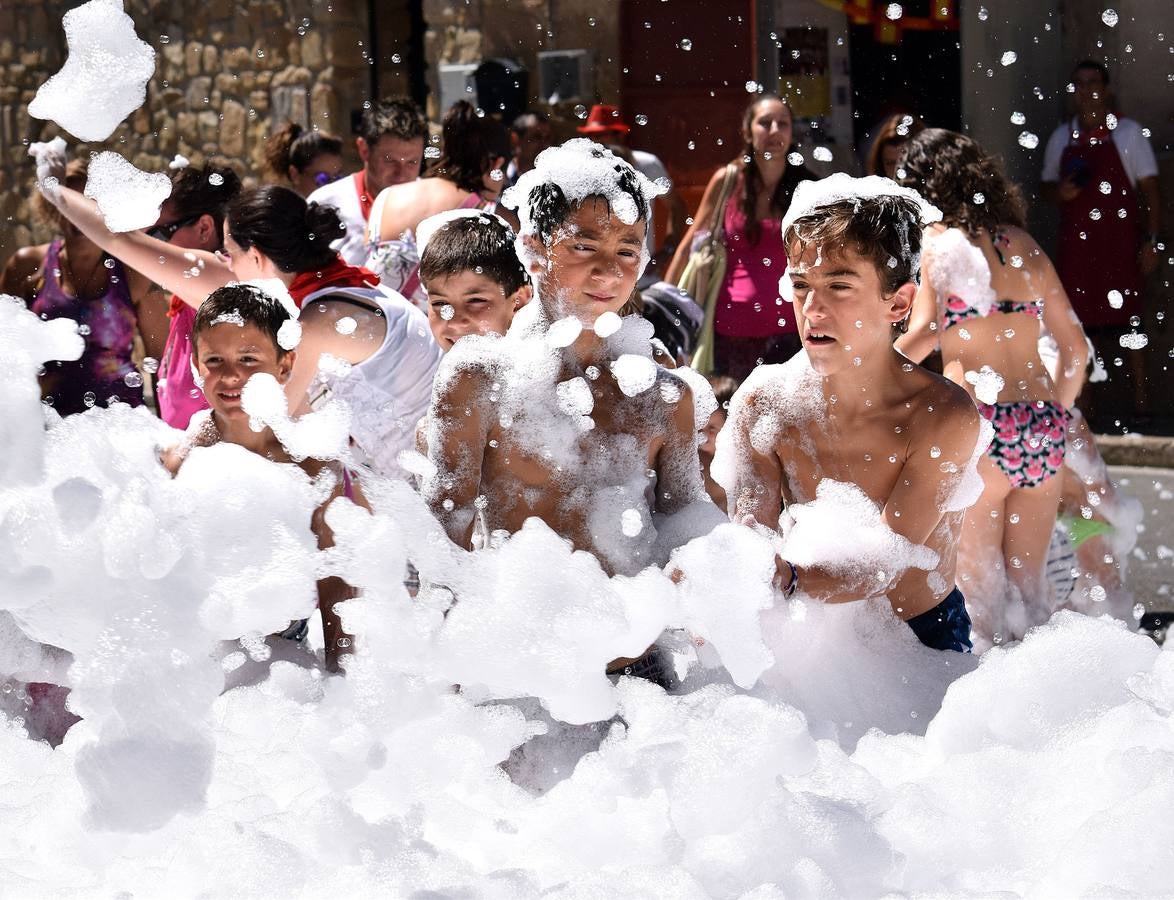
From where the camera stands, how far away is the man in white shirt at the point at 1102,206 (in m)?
7.13

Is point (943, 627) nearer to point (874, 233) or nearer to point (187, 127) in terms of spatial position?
point (874, 233)

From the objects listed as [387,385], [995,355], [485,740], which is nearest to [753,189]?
[995,355]

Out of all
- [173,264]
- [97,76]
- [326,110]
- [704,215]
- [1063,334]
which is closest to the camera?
[97,76]

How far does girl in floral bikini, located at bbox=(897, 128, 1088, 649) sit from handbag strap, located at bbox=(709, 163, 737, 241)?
1227 millimetres

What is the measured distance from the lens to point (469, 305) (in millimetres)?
3275

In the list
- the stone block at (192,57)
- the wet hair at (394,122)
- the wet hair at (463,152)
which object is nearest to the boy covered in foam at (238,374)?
the wet hair at (463,152)

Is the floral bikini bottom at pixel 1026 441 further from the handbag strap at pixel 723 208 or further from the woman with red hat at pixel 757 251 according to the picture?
the handbag strap at pixel 723 208

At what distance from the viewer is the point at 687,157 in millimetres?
8445

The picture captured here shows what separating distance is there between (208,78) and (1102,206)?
19.2 feet

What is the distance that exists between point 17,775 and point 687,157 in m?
6.25

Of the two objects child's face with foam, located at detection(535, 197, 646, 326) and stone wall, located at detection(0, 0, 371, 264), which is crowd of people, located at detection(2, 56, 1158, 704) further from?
stone wall, located at detection(0, 0, 371, 264)

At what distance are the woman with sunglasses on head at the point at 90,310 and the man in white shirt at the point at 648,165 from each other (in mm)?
1563

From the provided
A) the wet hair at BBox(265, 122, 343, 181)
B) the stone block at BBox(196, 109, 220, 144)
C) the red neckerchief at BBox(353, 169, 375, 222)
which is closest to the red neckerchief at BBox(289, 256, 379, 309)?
the red neckerchief at BBox(353, 169, 375, 222)

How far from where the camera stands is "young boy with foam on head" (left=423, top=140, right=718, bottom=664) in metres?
2.60
